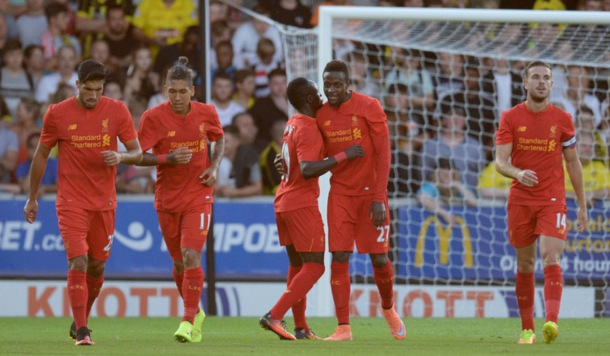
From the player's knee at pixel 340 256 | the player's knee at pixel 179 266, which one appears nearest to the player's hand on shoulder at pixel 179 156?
the player's knee at pixel 179 266

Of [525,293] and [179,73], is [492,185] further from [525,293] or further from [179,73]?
[179,73]

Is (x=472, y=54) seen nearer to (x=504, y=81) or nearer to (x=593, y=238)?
(x=504, y=81)

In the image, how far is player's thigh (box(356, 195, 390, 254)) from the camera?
8602 mm

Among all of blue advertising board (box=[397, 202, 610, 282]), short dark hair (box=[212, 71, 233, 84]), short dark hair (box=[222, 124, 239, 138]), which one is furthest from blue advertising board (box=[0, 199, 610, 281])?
short dark hair (box=[212, 71, 233, 84])

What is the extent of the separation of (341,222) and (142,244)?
504 cm

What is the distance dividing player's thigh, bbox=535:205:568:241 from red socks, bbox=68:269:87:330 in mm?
3397

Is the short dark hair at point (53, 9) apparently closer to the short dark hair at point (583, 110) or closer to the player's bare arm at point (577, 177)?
the short dark hair at point (583, 110)

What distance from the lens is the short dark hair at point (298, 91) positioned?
8.44m

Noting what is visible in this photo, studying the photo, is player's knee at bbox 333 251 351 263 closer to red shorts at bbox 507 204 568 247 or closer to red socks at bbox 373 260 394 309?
red socks at bbox 373 260 394 309

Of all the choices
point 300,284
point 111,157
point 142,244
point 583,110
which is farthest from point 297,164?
point 583,110

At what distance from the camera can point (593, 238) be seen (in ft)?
A: 42.1

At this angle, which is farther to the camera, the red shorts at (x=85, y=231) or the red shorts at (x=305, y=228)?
the red shorts at (x=305, y=228)

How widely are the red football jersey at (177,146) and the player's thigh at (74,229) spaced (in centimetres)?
76

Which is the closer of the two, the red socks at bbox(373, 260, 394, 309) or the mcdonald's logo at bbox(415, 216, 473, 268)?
the red socks at bbox(373, 260, 394, 309)
